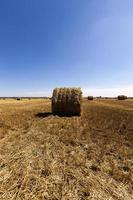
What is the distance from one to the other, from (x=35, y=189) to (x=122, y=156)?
3.13m

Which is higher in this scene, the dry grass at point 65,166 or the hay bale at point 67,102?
the hay bale at point 67,102

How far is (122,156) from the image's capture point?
653cm

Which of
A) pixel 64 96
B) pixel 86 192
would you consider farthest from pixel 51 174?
pixel 64 96

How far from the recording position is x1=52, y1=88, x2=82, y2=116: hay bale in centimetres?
1607

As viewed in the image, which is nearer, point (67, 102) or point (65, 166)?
point (65, 166)

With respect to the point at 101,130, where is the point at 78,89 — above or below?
above

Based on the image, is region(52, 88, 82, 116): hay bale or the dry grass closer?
the dry grass

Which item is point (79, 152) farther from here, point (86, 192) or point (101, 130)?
point (101, 130)

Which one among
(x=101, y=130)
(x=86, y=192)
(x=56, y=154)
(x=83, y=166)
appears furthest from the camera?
(x=101, y=130)

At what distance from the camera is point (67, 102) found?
16.2 meters

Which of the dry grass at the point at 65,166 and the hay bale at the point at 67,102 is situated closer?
the dry grass at the point at 65,166

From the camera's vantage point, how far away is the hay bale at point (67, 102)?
633 inches

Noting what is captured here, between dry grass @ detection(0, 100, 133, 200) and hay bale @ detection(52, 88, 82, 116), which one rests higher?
hay bale @ detection(52, 88, 82, 116)

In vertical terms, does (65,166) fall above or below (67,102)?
below
